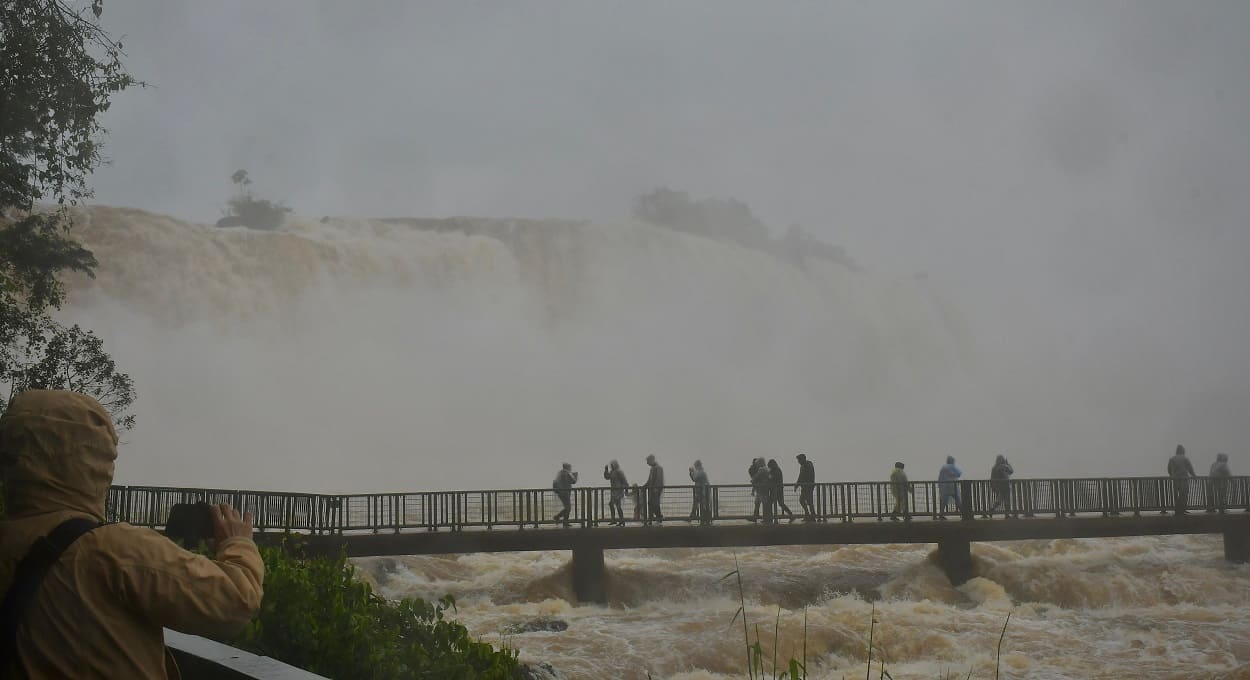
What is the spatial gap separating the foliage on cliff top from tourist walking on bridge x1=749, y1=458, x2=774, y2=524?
51.4 ft

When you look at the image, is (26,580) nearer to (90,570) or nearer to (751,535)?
(90,570)

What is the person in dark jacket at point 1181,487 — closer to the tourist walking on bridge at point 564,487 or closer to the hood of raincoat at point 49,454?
the tourist walking on bridge at point 564,487

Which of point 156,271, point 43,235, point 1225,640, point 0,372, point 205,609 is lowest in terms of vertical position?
point 1225,640

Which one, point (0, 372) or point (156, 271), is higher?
point (156, 271)

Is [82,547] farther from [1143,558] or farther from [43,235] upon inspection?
[1143,558]

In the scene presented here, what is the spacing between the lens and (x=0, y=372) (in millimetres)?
16062

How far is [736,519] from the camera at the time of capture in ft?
66.3

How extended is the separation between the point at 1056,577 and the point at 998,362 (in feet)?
187

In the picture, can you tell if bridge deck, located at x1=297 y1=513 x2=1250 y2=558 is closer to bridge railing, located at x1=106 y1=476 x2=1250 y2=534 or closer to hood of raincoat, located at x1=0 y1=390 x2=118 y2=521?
bridge railing, located at x1=106 y1=476 x2=1250 y2=534

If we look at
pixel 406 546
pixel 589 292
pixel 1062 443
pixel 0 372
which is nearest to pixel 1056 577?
pixel 406 546

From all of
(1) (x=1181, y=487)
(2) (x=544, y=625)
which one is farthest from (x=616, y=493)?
(1) (x=1181, y=487)

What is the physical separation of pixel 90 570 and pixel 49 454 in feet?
1.03

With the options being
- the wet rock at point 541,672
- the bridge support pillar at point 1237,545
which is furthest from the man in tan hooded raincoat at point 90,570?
the bridge support pillar at point 1237,545

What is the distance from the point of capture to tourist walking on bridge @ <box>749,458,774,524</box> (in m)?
19.9
